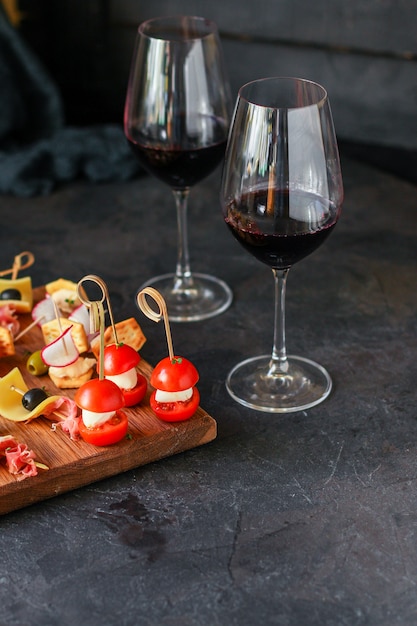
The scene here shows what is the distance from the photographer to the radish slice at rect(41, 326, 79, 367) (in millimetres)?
1055

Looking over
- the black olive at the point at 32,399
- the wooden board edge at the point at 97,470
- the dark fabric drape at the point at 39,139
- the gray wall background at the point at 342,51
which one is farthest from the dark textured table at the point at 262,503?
the gray wall background at the point at 342,51

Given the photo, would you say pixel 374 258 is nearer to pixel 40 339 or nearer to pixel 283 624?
pixel 40 339

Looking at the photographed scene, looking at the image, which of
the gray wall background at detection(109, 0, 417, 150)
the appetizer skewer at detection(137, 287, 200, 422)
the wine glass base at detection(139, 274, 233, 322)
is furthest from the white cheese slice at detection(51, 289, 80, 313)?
the gray wall background at detection(109, 0, 417, 150)

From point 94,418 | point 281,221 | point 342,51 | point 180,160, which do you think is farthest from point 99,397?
point 342,51

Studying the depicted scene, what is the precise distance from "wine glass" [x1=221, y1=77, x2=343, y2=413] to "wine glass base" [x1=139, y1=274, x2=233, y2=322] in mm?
280

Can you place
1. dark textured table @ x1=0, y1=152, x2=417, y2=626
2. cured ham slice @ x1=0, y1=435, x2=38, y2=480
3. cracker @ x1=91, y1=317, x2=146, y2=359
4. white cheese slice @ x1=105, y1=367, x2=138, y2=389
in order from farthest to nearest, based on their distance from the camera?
cracker @ x1=91, y1=317, x2=146, y2=359 → white cheese slice @ x1=105, y1=367, x2=138, y2=389 → cured ham slice @ x1=0, y1=435, x2=38, y2=480 → dark textured table @ x1=0, y1=152, x2=417, y2=626

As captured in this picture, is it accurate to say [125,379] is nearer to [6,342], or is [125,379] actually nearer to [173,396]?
[173,396]

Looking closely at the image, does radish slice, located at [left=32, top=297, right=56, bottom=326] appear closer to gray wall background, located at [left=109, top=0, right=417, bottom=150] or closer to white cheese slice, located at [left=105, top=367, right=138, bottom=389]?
white cheese slice, located at [left=105, top=367, right=138, bottom=389]

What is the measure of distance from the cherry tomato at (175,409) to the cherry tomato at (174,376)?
0.02 meters

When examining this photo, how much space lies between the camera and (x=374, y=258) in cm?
144

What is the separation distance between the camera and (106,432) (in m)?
0.94

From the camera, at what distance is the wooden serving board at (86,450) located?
0.91 meters

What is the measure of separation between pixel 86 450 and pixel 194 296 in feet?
1.41

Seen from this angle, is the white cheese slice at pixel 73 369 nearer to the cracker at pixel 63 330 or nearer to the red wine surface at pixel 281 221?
the cracker at pixel 63 330
